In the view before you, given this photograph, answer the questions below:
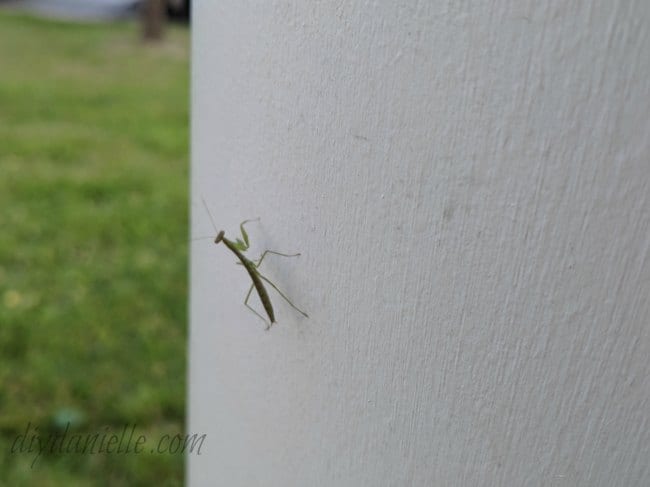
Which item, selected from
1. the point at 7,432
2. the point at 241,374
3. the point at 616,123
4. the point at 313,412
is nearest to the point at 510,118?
the point at 616,123

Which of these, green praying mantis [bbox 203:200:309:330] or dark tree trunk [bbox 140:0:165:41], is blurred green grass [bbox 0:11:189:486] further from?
dark tree trunk [bbox 140:0:165:41]

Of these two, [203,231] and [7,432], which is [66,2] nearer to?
[7,432]

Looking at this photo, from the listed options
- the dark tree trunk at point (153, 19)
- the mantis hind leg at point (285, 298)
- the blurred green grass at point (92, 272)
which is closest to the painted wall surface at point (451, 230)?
the mantis hind leg at point (285, 298)

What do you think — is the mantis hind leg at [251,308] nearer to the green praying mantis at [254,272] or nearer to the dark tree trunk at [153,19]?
the green praying mantis at [254,272]

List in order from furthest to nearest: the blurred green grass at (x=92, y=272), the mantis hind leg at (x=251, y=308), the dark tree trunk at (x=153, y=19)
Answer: the dark tree trunk at (x=153, y=19)
the blurred green grass at (x=92, y=272)
the mantis hind leg at (x=251, y=308)

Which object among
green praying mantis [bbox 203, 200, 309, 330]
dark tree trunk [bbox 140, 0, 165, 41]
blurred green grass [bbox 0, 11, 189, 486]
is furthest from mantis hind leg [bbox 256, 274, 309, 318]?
dark tree trunk [bbox 140, 0, 165, 41]

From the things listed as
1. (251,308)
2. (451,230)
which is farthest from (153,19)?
(451,230)

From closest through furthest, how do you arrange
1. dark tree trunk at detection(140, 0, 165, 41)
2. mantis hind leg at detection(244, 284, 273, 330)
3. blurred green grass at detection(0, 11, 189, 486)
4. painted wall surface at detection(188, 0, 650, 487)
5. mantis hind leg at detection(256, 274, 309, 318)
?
painted wall surface at detection(188, 0, 650, 487) → mantis hind leg at detection(256, 274, 309, 318) → mantis hind leg at detection(244, 284, 273, 330) → blurred green grass at detection(0, 11, 189, 486) → dark tree trunk at detection(140, 0, 165, 41)
